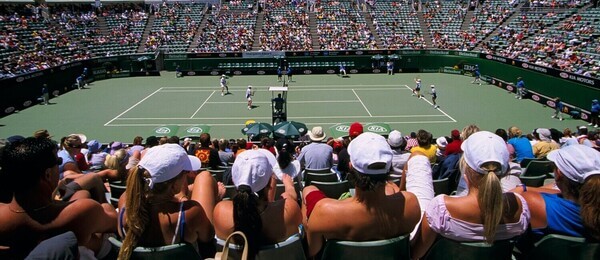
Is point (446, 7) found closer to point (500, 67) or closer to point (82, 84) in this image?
point (500, 67)

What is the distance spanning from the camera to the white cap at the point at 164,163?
12.4 ft

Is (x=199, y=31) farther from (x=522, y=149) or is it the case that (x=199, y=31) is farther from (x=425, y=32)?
(x=522, y=149)

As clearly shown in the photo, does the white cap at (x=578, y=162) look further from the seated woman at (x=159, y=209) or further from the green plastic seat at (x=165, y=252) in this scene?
the green plastic seat at (x=165, y=252)

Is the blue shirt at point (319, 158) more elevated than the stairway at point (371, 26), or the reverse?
the stairway at point (371, 26)

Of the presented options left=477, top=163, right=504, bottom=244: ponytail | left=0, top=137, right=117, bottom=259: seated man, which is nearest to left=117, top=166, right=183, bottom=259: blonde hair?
left=0, top=137, right=117, bottom=259: seated man

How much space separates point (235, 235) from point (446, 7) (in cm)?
5326

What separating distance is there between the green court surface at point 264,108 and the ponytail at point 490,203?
18.1 metres

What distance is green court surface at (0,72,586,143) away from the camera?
23.0m

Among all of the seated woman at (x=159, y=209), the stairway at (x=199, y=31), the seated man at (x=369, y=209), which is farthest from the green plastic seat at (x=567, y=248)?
the stairway at (x=199, y=31)

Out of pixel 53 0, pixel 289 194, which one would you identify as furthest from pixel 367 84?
pixel 53 0

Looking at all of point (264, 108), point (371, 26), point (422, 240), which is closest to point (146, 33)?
point (371, 26)

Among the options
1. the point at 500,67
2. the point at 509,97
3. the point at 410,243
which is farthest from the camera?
the point at 500,67

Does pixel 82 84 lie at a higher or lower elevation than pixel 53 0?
lower

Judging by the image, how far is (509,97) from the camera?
98.7ft
